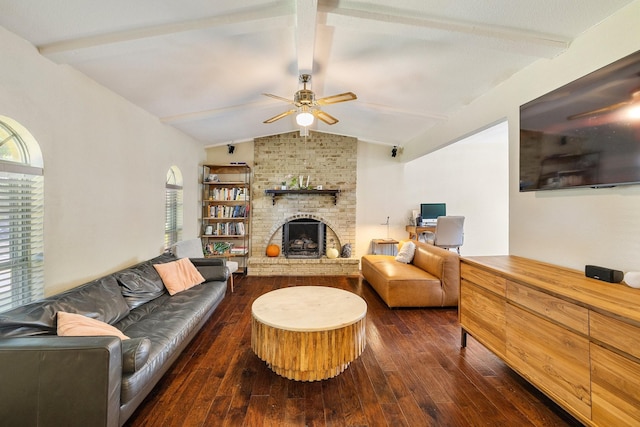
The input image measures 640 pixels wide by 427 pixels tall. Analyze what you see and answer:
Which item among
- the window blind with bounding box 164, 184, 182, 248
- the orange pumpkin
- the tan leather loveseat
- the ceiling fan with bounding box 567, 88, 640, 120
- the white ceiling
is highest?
the white ceiling

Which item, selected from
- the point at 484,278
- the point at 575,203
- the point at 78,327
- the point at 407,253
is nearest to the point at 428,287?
the point at 407,253

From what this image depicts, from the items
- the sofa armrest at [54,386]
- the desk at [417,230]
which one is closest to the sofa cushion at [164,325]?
the sofa armrest at [54,386]

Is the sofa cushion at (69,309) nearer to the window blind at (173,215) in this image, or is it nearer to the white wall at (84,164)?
the white wall at (84,164)

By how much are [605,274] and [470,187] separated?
15.0 ft

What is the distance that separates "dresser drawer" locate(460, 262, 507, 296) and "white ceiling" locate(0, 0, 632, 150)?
5.83ft

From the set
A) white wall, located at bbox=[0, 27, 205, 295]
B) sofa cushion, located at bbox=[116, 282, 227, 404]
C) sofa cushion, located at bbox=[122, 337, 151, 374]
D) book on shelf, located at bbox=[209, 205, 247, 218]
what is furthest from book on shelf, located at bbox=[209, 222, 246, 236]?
sofa cushion, located at bbox=[122, 337, 151, 374]

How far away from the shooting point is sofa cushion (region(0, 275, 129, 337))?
4.99 feet

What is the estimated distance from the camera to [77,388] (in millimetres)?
1308

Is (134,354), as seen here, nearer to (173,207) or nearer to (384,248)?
(173,207)

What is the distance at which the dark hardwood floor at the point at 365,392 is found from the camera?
1634 mm

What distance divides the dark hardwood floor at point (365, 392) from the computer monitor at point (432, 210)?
3.29m

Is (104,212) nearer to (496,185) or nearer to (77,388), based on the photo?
(77,388)

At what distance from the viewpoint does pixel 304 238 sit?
5.63 meters

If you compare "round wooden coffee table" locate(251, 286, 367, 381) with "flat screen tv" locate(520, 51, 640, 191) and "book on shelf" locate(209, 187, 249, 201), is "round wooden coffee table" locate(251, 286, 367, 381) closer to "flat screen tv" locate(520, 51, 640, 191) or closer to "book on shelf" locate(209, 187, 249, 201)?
"flat screen tv" locate(520, 51, 640, 191)
